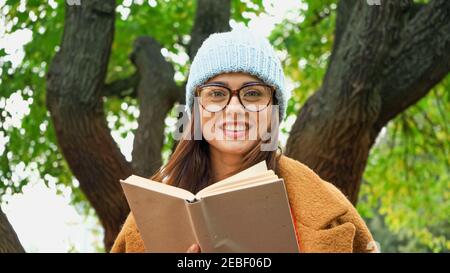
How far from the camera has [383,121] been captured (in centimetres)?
539

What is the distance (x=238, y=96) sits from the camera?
111 inches

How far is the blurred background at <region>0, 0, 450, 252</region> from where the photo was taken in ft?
16.6

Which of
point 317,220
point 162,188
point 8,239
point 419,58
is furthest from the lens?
point 419,58

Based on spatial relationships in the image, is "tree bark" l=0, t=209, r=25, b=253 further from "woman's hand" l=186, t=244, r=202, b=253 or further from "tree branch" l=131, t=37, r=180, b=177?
"tree branch" l=131, t=37, r=180, b=177

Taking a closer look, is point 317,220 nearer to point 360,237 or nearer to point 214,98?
point 360,237

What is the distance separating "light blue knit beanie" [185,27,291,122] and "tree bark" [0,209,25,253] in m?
1.25

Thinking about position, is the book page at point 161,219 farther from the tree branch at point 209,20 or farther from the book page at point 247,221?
the tree branch at point 209,20

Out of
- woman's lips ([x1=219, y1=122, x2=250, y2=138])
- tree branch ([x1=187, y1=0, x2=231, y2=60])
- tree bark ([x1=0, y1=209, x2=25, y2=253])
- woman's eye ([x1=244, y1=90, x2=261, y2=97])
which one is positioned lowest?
tree bark ([x1=0, y1=209, x2=25, y2=253])

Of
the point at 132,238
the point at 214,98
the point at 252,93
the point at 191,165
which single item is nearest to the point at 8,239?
the point at 132,238

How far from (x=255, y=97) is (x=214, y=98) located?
0.14 metres

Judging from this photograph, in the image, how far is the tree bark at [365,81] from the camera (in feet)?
16.4

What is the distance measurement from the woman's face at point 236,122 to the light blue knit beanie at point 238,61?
0.03 m

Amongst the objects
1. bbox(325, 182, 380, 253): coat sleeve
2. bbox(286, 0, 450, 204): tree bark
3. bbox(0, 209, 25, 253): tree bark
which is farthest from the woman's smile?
bbox(286, 0, 450, 204): tree bark
